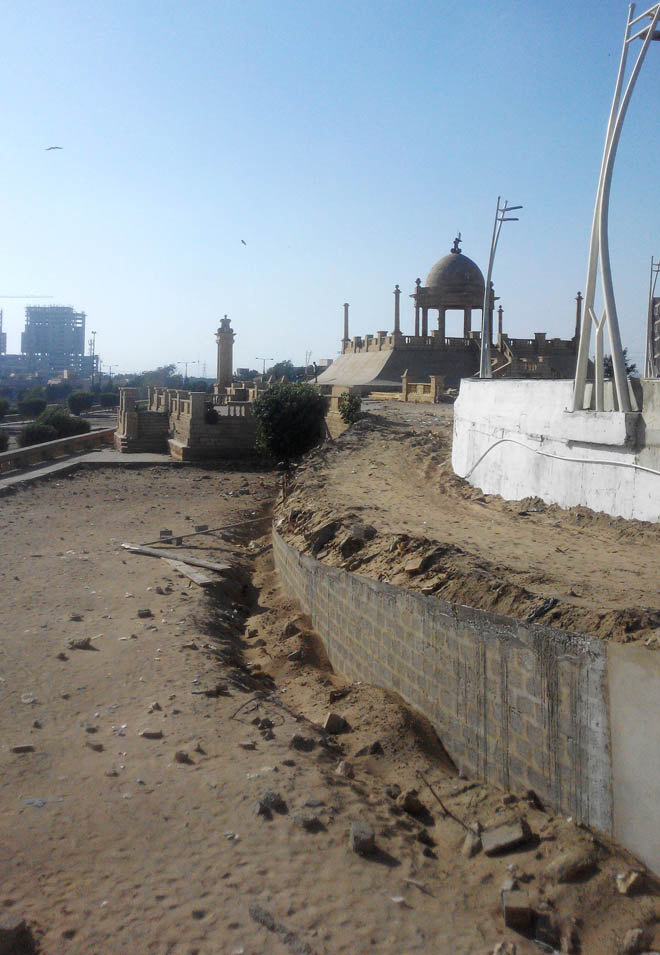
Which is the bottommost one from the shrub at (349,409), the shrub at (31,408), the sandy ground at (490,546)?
the sandy ground at (490,546)

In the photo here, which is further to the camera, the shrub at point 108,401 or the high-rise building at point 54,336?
the high-rise building at point 54,336

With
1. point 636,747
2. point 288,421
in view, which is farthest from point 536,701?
point 288,421

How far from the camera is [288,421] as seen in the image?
→ 67.3ft

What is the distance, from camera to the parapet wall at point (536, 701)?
470 cm

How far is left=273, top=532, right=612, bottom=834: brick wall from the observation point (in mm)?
5012

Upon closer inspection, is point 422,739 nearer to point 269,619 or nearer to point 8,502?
point 269,619

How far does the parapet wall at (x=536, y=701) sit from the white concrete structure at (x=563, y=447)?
257 cm

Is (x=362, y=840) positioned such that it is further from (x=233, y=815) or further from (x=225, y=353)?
(x=225, y=353)

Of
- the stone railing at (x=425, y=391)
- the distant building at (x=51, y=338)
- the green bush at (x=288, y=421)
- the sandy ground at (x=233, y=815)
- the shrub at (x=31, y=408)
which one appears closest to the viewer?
the sandy ground at (x=233, y=815)

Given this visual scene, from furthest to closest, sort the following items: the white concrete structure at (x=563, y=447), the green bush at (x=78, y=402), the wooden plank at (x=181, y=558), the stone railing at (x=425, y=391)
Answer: the green bush at (x=78, y=402)
the stone railing at (x=425, y=391)
the wooden plank at (x=181, y=558)
the white concrete structure at (x=563, y=447)

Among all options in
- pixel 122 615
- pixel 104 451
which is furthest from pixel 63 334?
pixel 122 615

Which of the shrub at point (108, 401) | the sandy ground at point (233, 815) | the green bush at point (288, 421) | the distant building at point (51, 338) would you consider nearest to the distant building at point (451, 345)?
the green bush at point (288, 421)

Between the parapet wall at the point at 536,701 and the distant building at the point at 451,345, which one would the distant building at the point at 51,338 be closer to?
the distant building at the point at 451,345

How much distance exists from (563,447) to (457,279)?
24843 mm
